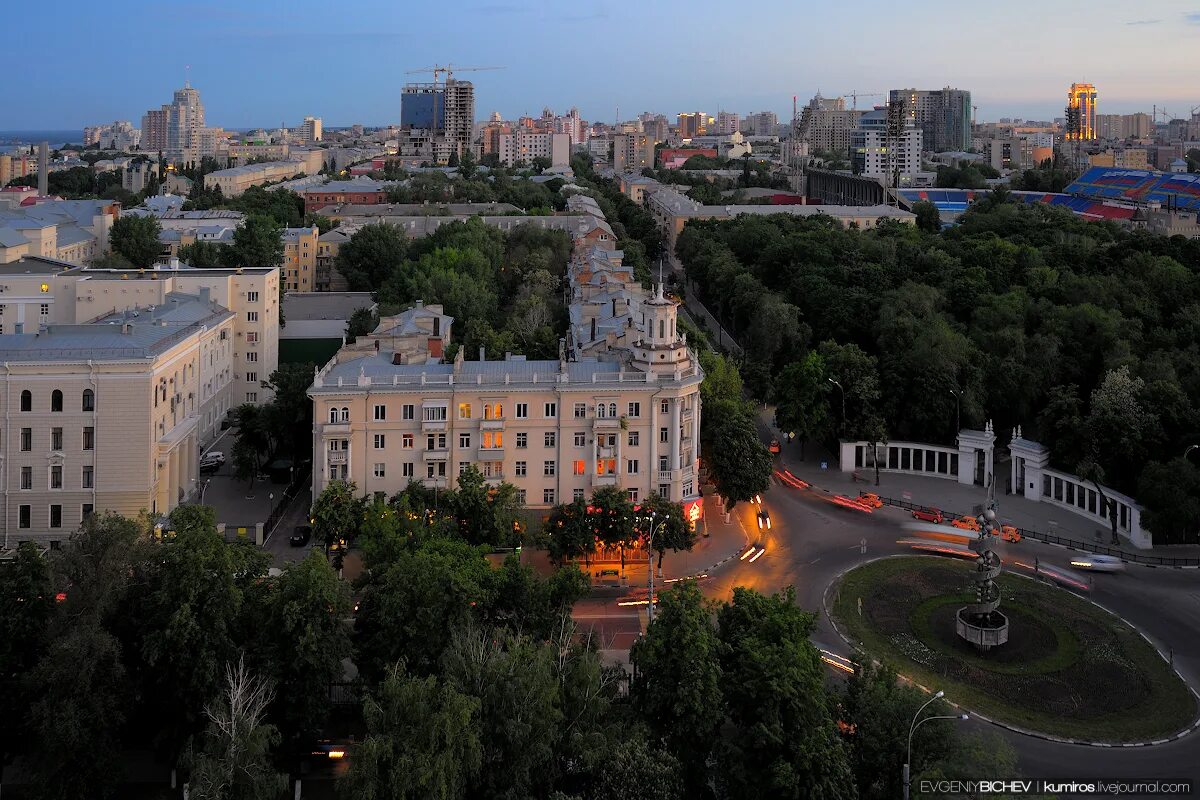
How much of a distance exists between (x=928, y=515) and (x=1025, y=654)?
442 inches

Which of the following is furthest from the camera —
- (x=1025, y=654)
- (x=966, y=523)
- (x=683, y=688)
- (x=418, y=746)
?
(x=966, y=523)

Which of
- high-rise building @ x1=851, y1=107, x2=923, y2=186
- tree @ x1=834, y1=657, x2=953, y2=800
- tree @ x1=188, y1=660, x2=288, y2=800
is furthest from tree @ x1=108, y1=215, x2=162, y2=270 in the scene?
high-rise building @ x1=851, y1=107, x2=923, y2=186

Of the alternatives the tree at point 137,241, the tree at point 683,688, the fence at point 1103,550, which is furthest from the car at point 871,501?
the tree at point 137,241

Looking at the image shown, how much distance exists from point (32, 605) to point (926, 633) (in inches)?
890

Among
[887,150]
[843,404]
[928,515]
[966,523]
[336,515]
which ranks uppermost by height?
[887,150]

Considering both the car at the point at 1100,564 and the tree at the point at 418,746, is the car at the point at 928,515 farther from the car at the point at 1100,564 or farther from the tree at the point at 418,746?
the tree at the point at 418,746

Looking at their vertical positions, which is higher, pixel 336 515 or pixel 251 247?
pixel 251 247

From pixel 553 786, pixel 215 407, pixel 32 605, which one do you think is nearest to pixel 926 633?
pixel 553 786

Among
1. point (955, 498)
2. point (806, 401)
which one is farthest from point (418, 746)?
point (806, 401)

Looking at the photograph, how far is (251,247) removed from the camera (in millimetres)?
69375

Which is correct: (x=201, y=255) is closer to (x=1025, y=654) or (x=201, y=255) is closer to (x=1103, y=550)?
(x=1103, y=550)

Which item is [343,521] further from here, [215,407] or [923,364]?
[923,364]

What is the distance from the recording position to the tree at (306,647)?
22828 mm

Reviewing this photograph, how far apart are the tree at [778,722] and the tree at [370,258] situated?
5749 centimetres
